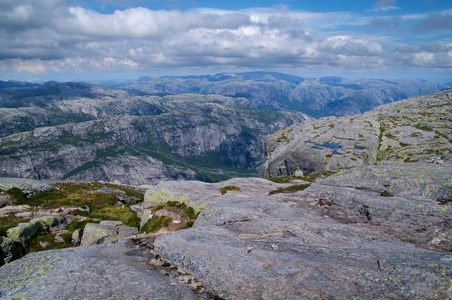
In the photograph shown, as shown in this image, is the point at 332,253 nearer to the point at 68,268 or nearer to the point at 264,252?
the point at 264,252

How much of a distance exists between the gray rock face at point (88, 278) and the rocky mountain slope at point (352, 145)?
86941 mm

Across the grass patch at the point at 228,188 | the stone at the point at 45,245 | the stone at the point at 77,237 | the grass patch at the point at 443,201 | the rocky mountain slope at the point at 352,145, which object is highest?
the grass patch at the point at 443,201

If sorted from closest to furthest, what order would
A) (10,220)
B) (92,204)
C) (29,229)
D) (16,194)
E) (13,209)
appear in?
(29,229), (10,220), (13,209), (16,194), (92,204)

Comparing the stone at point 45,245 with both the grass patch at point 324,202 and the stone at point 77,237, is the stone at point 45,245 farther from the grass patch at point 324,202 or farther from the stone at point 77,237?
the grass patch at point 324,202

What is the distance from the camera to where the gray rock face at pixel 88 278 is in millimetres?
15180

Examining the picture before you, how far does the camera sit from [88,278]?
16.8 meters

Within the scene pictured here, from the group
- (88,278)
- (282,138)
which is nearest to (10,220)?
(88,278)

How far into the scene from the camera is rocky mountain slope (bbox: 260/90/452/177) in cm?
9775

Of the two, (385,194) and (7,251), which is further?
(385,194)

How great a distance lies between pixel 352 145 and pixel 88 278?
4505 inches

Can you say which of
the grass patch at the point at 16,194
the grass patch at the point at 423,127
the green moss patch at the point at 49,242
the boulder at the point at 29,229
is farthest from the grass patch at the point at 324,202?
the grass patch at the point at 423,127

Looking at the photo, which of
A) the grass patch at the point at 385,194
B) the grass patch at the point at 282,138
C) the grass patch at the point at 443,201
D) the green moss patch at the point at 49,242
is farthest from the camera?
the grass patch at the point at 282,138

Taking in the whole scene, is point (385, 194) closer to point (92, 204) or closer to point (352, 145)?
point (92, 204)

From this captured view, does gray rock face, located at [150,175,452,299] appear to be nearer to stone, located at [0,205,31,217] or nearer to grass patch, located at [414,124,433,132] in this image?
stone, located at [0,205,31,217]
